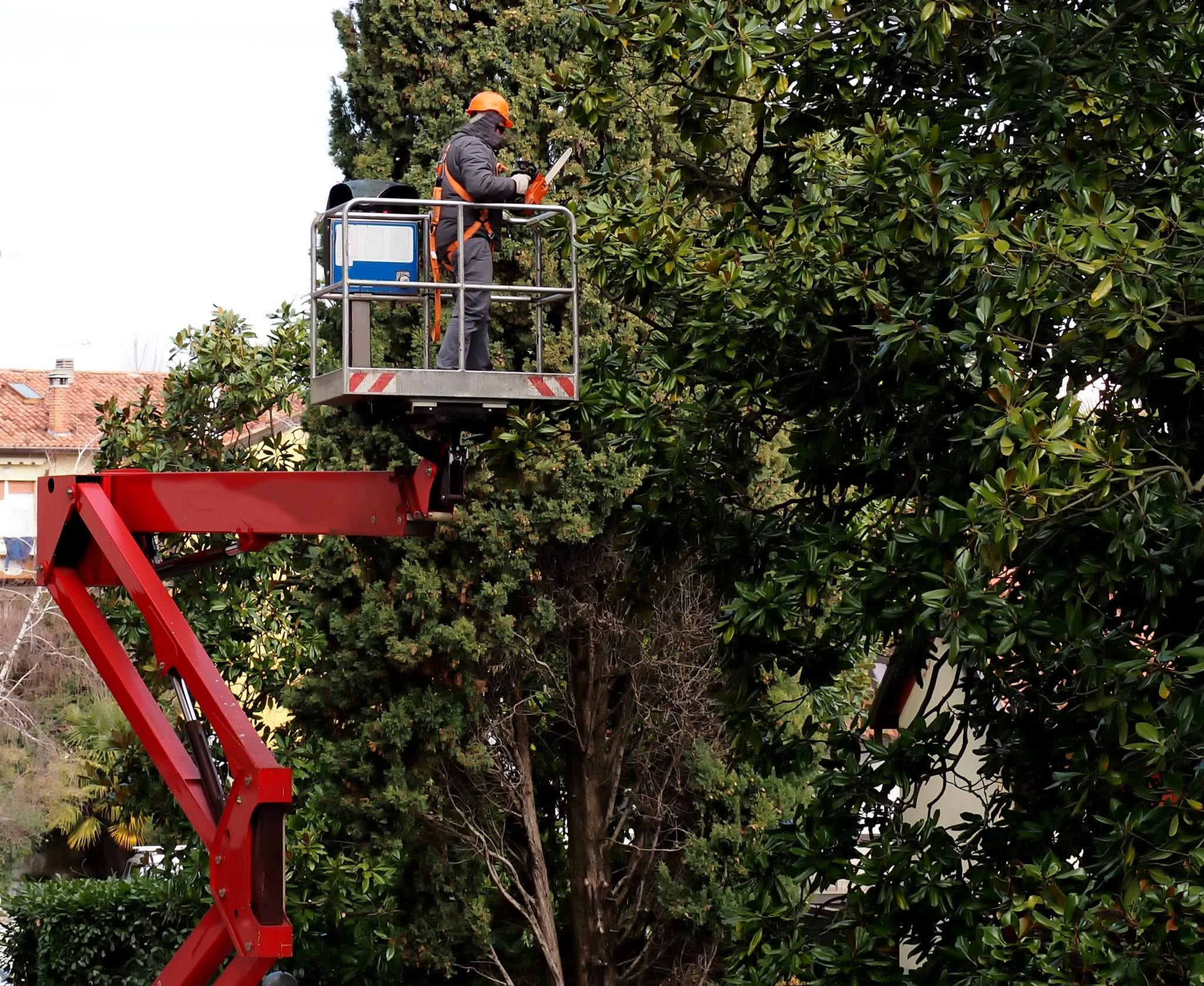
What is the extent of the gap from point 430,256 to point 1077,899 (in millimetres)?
4820

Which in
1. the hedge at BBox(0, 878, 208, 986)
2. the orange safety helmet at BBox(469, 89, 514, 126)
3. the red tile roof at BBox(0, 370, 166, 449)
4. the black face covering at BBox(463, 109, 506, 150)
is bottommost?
the hedge at BBox(0, 878, 208, 986)

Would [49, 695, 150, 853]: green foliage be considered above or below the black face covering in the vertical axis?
below

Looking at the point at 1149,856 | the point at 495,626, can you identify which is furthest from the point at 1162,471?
the point at 495,626

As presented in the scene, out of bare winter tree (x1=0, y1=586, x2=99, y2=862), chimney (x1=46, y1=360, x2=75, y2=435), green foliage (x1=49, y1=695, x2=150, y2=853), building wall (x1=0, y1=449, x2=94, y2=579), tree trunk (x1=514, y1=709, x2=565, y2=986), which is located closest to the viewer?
tree trunk (x1=514, y1=709, x2=565, y2=986)

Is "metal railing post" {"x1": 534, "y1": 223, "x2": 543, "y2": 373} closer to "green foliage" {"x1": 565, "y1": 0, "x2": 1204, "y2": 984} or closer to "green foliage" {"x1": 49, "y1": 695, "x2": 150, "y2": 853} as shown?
"green foliage" {"x1": 565, "y1": 0, "x2": 1204, "y2": 984}

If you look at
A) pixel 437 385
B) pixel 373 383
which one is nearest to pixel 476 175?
pixel 437 385

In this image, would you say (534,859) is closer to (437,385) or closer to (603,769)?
(603,769)

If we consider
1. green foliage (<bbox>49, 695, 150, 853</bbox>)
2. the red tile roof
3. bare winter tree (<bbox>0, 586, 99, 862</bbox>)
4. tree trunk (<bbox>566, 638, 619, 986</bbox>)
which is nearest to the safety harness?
tree trunk (<bbox>566, 638, 619, 986</bbox>)

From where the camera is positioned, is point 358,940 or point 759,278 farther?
point 358,940

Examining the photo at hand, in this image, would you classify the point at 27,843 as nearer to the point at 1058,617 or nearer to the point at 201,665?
the point at 201,665

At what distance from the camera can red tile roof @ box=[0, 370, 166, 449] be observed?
47.8 meters

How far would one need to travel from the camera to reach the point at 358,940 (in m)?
13.7

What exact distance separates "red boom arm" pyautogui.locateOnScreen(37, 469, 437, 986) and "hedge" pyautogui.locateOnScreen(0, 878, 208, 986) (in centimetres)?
852

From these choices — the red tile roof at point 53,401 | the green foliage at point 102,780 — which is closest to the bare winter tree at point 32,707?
the green foliage at point 102,780
